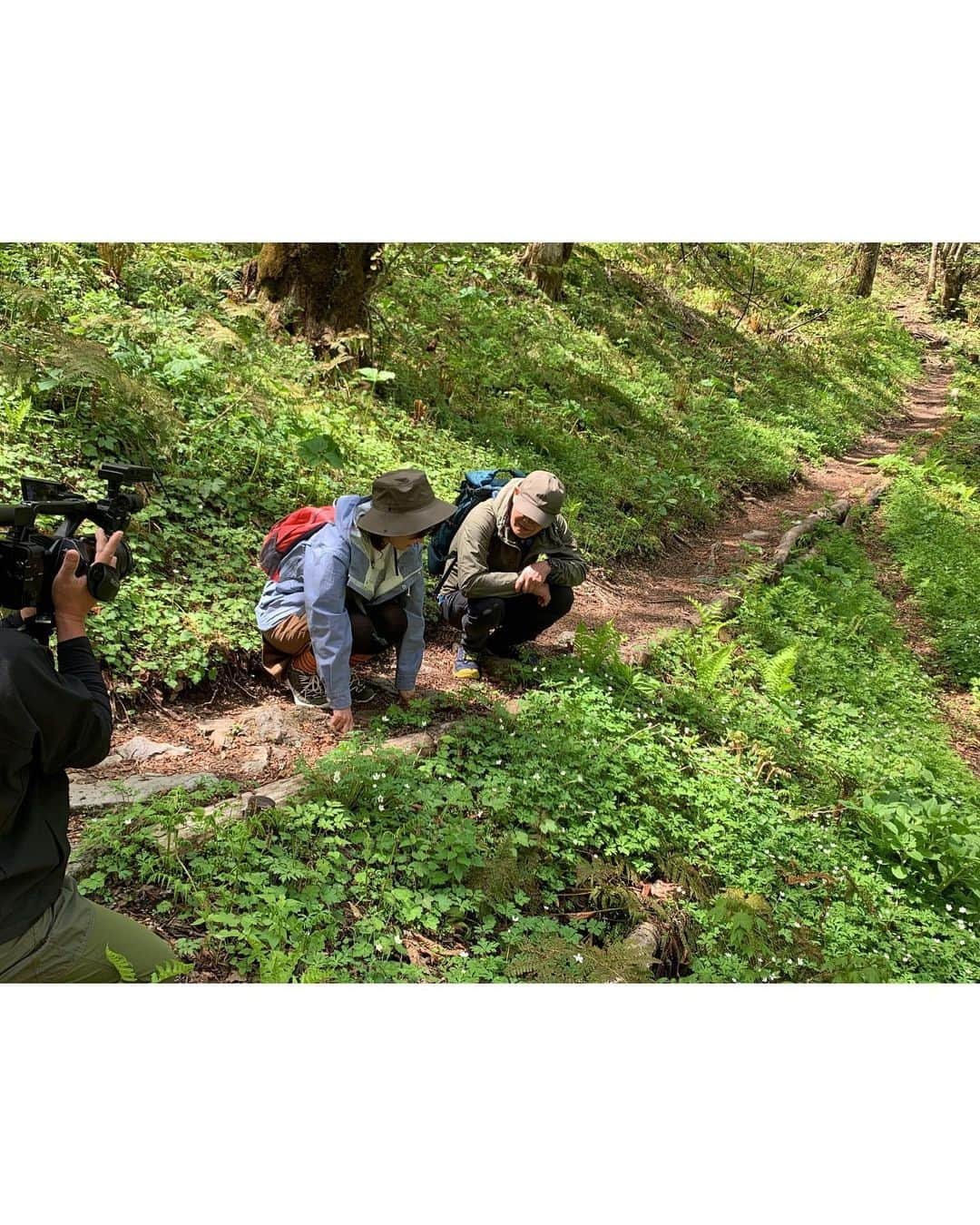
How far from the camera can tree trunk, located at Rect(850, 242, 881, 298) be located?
22.8 m

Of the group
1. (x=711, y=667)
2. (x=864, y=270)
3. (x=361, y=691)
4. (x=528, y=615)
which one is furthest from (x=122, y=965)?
(x=864, y=270)

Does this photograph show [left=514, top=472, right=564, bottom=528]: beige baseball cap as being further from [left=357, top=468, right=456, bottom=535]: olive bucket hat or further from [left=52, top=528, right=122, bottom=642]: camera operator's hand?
[left=52, top=528, right=122, bottom=642]: camera operator's hand

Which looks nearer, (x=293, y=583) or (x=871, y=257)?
(x=293, y=583)

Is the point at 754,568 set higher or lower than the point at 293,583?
lower

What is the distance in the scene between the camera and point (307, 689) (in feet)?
17.0

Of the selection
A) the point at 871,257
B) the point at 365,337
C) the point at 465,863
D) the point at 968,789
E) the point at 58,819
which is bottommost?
the point at 968,789

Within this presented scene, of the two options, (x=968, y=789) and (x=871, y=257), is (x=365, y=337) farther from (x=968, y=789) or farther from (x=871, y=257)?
(x=871, y=257)

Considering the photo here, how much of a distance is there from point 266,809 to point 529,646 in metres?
2.87

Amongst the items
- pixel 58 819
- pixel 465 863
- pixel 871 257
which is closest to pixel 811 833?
pixel 465 863

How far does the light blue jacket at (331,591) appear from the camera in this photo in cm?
461

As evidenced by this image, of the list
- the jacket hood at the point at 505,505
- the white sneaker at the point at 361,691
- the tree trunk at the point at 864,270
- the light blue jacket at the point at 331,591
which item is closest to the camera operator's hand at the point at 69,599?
the light blue jacket at the point at 331,591

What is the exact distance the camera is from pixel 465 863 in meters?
3.98

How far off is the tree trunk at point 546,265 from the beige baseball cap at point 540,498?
407 inches

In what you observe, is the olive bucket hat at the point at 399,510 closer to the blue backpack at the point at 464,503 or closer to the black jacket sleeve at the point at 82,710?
the blue backpack at the point at 464,503
